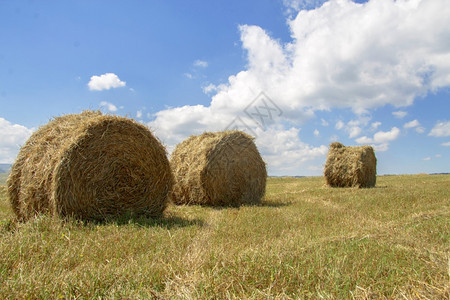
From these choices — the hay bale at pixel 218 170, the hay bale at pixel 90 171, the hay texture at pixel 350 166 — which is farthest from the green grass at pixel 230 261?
the hay texture at pixel 350 166

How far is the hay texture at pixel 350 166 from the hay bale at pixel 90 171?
10794mm

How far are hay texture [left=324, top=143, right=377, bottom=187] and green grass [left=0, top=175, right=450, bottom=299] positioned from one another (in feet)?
33.7

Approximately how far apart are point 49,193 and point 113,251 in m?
2.69

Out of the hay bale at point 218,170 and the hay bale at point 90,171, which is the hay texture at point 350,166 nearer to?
the hay bale at point 218,170

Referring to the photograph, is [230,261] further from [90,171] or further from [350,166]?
[350,166]

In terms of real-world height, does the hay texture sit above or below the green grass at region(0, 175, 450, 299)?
above

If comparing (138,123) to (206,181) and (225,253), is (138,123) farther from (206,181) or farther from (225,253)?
(225,253)

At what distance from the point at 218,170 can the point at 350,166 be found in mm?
8849

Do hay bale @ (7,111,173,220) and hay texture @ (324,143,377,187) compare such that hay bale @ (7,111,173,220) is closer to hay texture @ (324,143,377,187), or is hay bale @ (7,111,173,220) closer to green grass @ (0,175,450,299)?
green grass @ (0,175,450,299)

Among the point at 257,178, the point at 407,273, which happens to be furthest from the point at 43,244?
the point at 257,178

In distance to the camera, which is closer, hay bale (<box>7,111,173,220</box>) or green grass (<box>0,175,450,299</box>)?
green grass (<box>0,175,450,299</box>)

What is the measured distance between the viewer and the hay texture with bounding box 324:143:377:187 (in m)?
14.9

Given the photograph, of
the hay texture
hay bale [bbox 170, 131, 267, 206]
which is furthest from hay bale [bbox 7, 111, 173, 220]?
the hay texture

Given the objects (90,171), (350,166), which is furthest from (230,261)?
(350,166)
